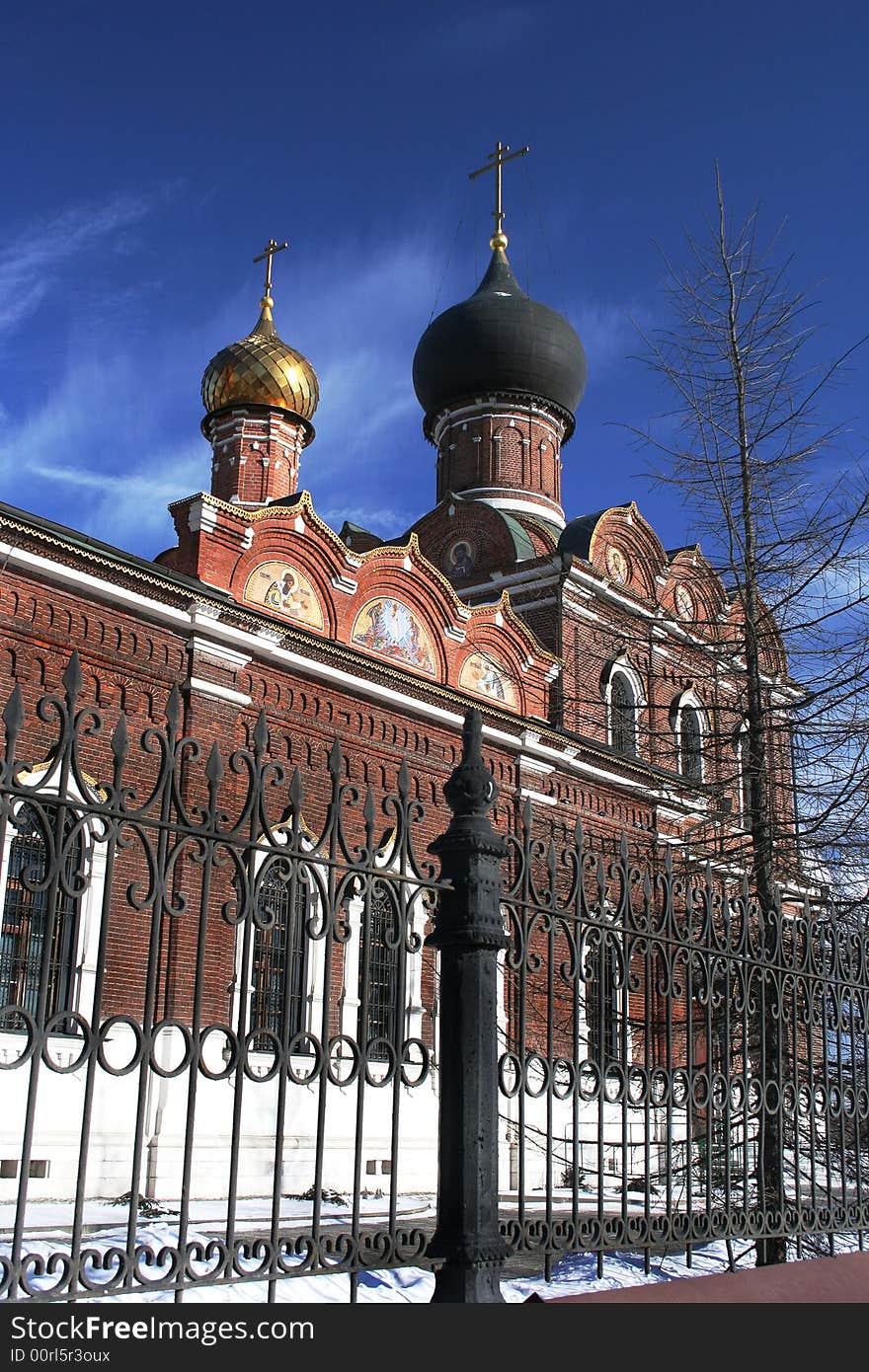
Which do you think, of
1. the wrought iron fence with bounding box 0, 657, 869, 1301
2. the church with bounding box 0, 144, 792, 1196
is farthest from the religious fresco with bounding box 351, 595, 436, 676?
the wrought iron fence with bounding box 0, 657, 869, 1301

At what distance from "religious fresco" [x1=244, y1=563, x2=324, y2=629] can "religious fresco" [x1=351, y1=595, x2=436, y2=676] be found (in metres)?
0.60

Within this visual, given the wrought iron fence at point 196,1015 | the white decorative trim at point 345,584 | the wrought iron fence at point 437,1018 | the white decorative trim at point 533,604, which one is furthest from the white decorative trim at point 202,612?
the white decorative trim at point 533,604

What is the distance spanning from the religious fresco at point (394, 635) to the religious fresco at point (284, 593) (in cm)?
60

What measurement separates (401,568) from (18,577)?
485 cm

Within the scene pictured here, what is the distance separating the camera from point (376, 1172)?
11188 millimetres

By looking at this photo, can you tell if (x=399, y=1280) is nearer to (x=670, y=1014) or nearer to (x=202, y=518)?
(x=670, y=1014)

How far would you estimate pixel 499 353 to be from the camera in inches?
850

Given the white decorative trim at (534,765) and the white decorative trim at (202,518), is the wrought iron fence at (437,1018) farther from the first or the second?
the white decorative trim at (534,765)

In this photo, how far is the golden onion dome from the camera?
18.8 meters

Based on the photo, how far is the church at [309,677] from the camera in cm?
885

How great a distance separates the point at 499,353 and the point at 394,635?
9.83 m
